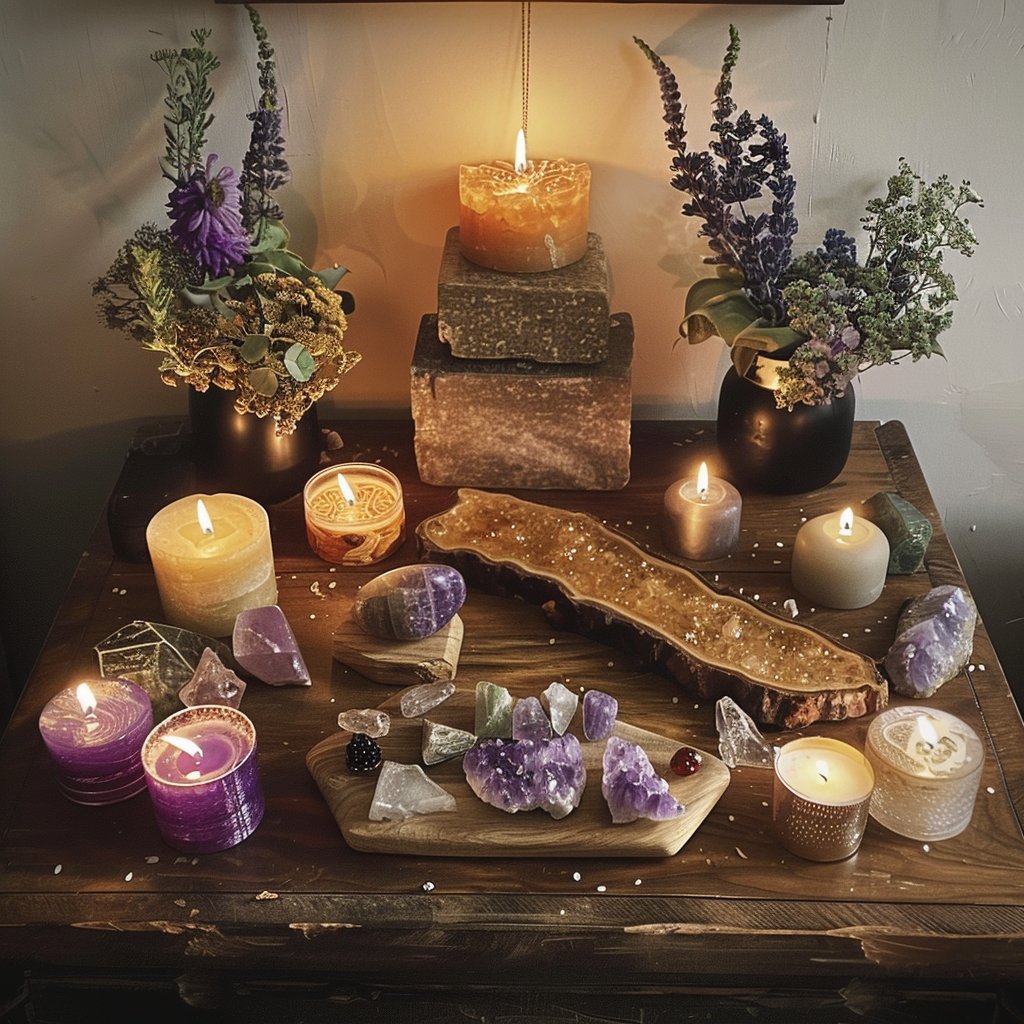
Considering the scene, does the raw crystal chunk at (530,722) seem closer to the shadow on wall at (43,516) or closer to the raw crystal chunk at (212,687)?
the raw crystal chunk at (212,687)

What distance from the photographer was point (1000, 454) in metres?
1.42

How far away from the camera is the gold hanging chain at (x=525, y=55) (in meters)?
1.13

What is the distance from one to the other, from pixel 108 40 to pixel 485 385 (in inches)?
20.0

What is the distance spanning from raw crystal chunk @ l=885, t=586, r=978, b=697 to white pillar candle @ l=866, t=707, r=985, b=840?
9 cm

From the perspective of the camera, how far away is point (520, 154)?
114 centimetres

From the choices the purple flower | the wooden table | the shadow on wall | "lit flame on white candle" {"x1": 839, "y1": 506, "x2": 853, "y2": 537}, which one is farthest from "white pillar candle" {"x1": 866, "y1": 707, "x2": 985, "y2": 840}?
the shadow on wall

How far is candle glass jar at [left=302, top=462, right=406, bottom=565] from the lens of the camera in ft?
3.72

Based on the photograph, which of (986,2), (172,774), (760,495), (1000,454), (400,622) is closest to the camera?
(172,774)

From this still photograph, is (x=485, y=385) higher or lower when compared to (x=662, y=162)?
lower

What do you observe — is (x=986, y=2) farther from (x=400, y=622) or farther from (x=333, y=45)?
(x=400, y=622)

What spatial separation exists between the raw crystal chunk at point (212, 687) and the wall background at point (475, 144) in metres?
0.49

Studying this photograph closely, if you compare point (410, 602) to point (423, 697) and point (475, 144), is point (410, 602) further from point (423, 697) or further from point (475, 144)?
point (475, 144)

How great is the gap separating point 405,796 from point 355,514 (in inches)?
13.6

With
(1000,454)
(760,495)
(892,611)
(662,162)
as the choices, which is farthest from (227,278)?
(1000,454)
